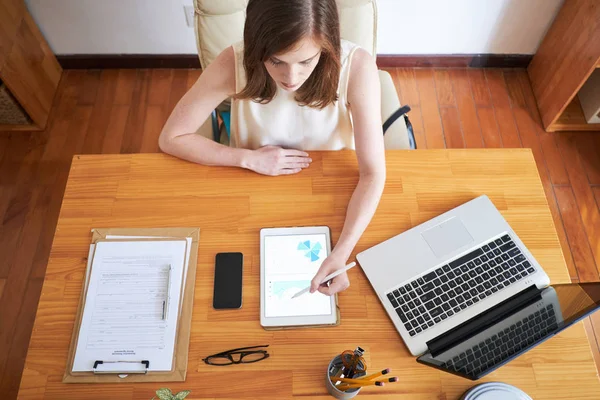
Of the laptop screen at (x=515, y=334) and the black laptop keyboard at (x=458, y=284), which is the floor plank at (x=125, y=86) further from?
the laptop screen at (x=515, y=334)

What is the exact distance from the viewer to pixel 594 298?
0.93 meters

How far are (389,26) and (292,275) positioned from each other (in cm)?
160

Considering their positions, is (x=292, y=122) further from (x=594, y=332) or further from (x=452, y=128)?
(x=594, y=332)

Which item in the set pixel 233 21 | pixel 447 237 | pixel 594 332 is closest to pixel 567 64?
pixel 594 332

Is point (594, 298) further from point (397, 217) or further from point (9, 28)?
point (9, 28)

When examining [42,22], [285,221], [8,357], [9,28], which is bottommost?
[8,357]

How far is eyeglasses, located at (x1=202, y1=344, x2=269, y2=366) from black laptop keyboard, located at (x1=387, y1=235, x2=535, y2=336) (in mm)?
321

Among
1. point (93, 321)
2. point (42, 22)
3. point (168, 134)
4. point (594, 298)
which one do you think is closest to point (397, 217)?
point (594, 298)

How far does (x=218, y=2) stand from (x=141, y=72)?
1285 mm

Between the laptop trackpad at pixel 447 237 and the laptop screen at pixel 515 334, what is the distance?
200 mm

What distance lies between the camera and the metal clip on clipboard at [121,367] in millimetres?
1004

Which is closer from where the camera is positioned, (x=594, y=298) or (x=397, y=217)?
(x=594, y=298)

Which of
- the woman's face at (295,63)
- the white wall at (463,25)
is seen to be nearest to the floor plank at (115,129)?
the white wall at (463,25)

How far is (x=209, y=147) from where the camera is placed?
1262 millimetres
